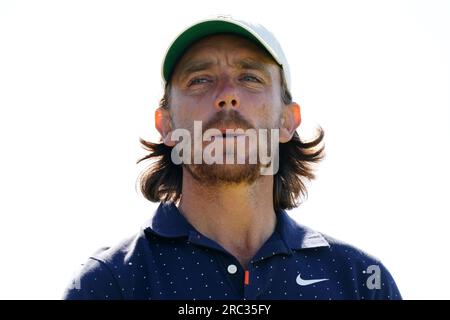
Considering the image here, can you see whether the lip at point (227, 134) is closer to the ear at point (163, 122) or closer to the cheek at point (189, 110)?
the cheek at point (189, 110)

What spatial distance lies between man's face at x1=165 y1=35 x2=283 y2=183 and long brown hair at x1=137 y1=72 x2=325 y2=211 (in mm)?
750

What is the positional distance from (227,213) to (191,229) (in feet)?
1.04

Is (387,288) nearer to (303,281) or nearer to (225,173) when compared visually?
(303,281)

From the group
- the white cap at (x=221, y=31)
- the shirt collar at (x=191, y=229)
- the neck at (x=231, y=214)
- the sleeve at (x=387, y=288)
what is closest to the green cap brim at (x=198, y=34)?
the white cap at (x=221, y=31)

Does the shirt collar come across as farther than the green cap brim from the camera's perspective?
No

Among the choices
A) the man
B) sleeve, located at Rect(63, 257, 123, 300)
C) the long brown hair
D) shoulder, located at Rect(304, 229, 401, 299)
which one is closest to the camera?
sleeve, located at Rect(63, 257, 123, 300)

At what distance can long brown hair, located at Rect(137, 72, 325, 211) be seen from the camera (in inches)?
233

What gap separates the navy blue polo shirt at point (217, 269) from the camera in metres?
4.44

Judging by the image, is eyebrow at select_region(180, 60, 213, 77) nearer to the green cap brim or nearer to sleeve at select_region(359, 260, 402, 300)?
the green cap brim

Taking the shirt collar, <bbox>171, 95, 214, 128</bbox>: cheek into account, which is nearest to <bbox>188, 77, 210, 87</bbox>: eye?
<bbox>171, 95, 214, 128</bbox>: cheek

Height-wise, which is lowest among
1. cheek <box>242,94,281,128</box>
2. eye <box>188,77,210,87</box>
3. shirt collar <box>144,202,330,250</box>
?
shirt collar <box>144,202,330,250</box>

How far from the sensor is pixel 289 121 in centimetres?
563
